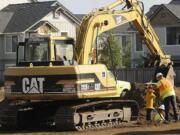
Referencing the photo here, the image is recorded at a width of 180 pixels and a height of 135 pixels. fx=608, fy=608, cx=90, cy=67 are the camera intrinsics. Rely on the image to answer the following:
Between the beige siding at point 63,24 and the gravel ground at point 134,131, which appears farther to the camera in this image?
the beige siding at point 63,24

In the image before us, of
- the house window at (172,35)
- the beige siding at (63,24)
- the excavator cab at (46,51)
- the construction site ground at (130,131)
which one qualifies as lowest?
the construction site ground at (130,131)

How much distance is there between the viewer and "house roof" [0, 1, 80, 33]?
55.5m

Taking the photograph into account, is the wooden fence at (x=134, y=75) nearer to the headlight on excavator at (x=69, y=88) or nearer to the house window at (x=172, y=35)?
the house window at (x=172, y=35)

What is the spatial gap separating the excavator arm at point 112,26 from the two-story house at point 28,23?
29.9 meters

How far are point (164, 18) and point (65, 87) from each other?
44476 mm

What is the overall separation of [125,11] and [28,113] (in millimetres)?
5271

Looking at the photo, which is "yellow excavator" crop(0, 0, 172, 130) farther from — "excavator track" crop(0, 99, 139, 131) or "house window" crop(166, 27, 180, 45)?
"house window" crop(166, 27, 180, 45)

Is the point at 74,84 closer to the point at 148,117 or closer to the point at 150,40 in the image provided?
the point at 148,117

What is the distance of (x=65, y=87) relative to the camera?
18.2 m

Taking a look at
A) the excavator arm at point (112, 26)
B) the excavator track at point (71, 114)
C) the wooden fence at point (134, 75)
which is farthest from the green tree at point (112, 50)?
the excavator track at point (71, 114)

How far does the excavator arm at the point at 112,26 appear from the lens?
19609mm

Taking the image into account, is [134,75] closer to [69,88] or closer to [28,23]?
[28,23]

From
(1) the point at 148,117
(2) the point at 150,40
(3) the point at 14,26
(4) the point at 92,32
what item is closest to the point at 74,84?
(4) the point at 92,32

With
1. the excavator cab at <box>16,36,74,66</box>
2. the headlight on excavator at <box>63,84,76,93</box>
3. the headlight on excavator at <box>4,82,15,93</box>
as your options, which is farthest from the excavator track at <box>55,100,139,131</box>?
the headlight on excavator at <box>4,82,15,93</box>
